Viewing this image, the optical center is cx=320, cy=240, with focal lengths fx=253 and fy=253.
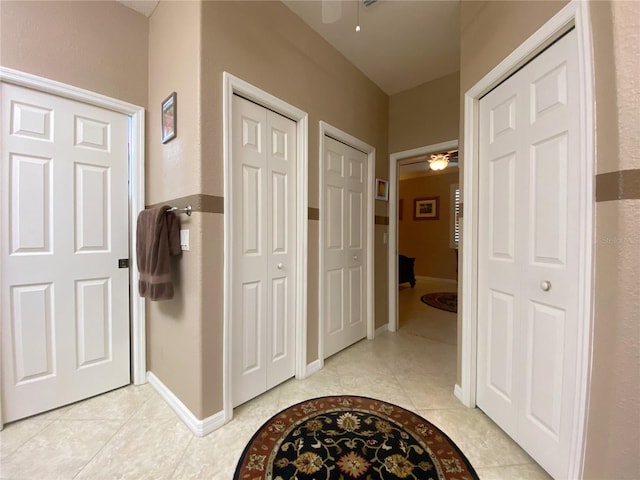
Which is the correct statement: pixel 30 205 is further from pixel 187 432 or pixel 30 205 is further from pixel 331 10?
pixel 331 10

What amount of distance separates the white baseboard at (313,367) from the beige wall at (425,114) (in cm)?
244

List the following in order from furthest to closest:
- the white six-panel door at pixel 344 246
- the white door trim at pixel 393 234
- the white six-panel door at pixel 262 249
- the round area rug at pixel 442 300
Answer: the round area rug at pixel 442 300
the white door trim at pixel 393 234
the white six-panel door at pixel 344 246
the white six-panel door at pixel 262 249

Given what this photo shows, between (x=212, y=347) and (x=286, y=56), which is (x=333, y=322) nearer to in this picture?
(x=212, y=347)

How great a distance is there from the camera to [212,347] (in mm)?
1468

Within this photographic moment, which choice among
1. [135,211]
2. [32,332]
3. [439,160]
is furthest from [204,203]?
[439,160]

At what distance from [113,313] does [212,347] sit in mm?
933

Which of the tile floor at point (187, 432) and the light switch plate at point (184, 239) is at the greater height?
the light switch plate at point (184, 239)

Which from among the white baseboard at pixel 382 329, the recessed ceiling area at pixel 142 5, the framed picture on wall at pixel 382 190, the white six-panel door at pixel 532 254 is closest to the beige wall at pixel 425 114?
the framed picture on wall at pixel 382 190

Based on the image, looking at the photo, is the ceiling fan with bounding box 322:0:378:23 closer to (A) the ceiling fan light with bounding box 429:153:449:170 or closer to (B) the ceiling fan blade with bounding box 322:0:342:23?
(B) the ceiling fan blade with bounding box 322:0:342:23

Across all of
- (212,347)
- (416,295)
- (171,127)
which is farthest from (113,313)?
(416,295)

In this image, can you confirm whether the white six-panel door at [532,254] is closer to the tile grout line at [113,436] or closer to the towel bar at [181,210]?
the towel bar at [181,210]

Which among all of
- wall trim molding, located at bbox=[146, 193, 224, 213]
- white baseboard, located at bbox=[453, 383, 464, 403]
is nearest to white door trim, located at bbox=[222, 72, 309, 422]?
wall trim molding, located at bbox=[146, 193, 224, 213]

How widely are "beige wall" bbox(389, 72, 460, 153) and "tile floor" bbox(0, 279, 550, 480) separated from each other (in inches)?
90.4

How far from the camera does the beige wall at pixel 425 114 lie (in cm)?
265
